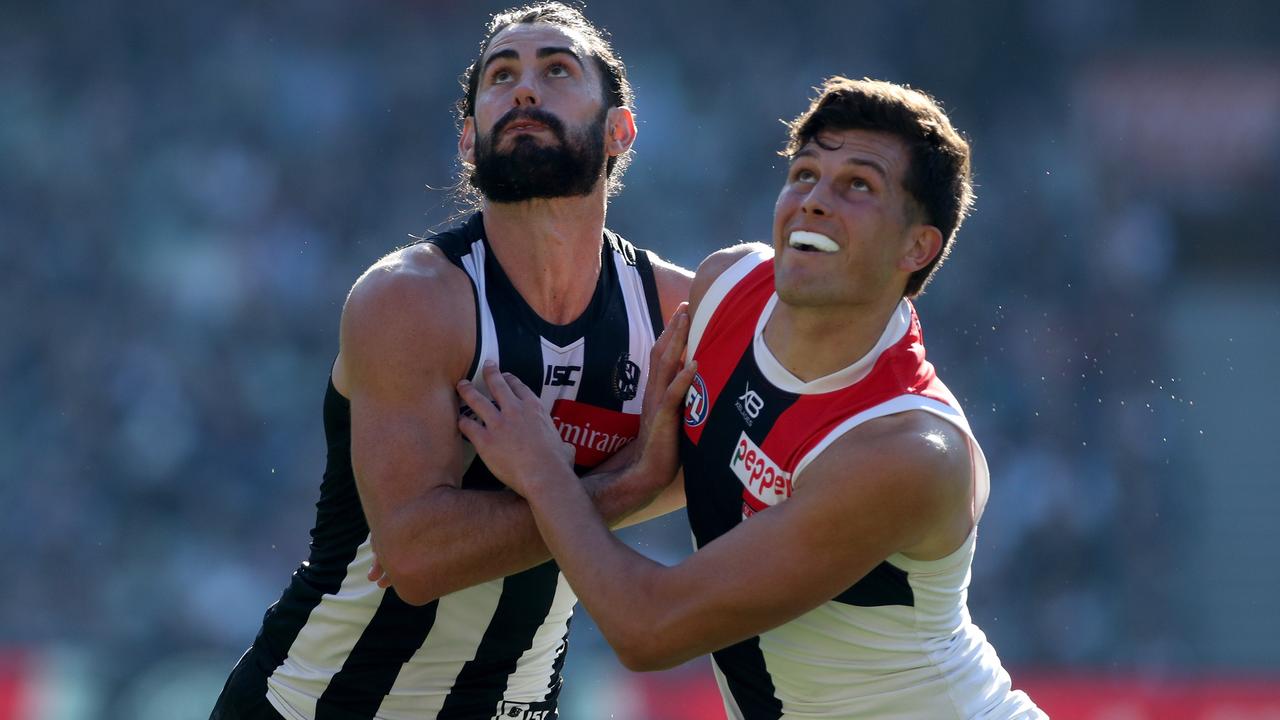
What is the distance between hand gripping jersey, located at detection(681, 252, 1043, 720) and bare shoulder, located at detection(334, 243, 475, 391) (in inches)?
25.5

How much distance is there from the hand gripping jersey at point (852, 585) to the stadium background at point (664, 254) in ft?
17.9

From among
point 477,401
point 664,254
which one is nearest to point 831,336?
point 477,401

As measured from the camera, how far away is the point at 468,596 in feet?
12.8

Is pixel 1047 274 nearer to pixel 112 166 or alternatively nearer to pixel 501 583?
pixel 112 166

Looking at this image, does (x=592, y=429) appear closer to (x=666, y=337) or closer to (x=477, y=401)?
(x=666, y=337)

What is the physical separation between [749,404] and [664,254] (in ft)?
27.7

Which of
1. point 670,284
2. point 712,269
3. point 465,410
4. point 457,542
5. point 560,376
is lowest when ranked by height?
point 457,542

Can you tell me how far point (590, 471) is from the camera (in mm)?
3930

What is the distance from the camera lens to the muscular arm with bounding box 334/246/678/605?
11.5 feet

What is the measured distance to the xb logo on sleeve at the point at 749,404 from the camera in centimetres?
359

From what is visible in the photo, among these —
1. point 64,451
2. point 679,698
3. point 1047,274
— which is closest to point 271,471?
point 64,451

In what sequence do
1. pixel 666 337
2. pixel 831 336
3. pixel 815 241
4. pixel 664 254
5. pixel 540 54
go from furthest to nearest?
pixel 664 254 → pixel 540 54 → pixel 666 337 → pixel 831 336 → pixel 815 241

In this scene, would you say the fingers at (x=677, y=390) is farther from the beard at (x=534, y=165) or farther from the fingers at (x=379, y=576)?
the fingers at (x=379, y=576)

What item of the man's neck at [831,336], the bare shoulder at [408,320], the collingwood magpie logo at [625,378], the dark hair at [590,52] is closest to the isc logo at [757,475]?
the man's neck at [831,336]
